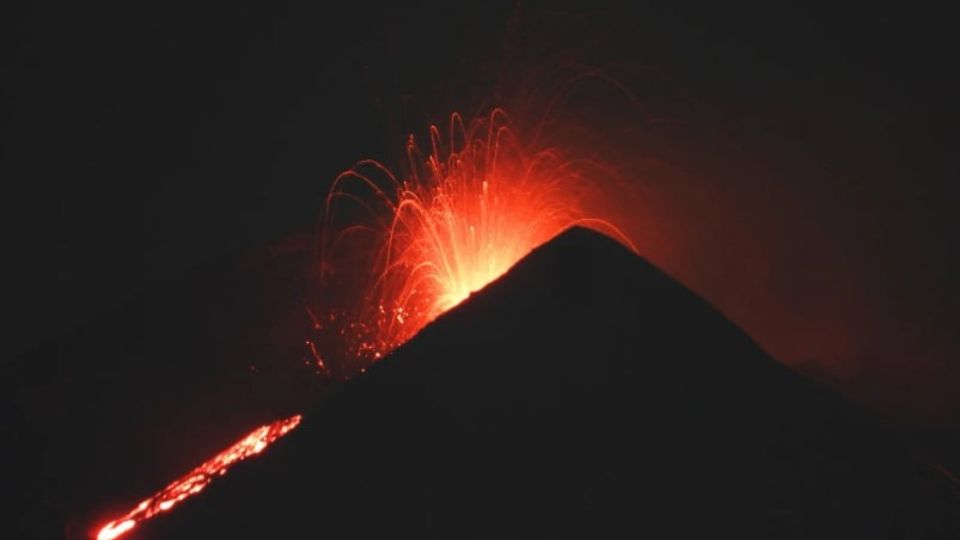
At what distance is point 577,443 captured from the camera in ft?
10.8

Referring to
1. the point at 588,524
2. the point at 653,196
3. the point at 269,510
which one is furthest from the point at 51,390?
the point at 653,196

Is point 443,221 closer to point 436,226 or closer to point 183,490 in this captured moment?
point 436,226

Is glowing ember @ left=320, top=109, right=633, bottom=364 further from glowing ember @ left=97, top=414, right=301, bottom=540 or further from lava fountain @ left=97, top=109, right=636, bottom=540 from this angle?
glowing ember @ left=97, top=414, right=301, bottom=540

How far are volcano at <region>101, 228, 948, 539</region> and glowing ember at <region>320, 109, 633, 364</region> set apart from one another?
10.7 feet

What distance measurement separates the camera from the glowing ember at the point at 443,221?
24.9 ft

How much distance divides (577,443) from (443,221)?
18.1 ft

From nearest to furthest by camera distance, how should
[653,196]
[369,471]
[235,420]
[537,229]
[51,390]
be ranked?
[369,471]
[51,390]
[235,420]
[537,229]
[653,196]

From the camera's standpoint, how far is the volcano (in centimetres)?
306

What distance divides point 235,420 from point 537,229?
15.0ft

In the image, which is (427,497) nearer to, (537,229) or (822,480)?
(822,480)

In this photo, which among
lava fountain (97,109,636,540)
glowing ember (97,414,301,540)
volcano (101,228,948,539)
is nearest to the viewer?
volcano (101,228,948,539)

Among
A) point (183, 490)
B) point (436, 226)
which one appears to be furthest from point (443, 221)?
point (183, 490)

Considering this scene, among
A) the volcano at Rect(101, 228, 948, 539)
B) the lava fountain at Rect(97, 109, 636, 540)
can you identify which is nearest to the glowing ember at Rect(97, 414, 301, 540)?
the volcano at Rect(101, 228, 948, 539)

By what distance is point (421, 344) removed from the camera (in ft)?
12.2
